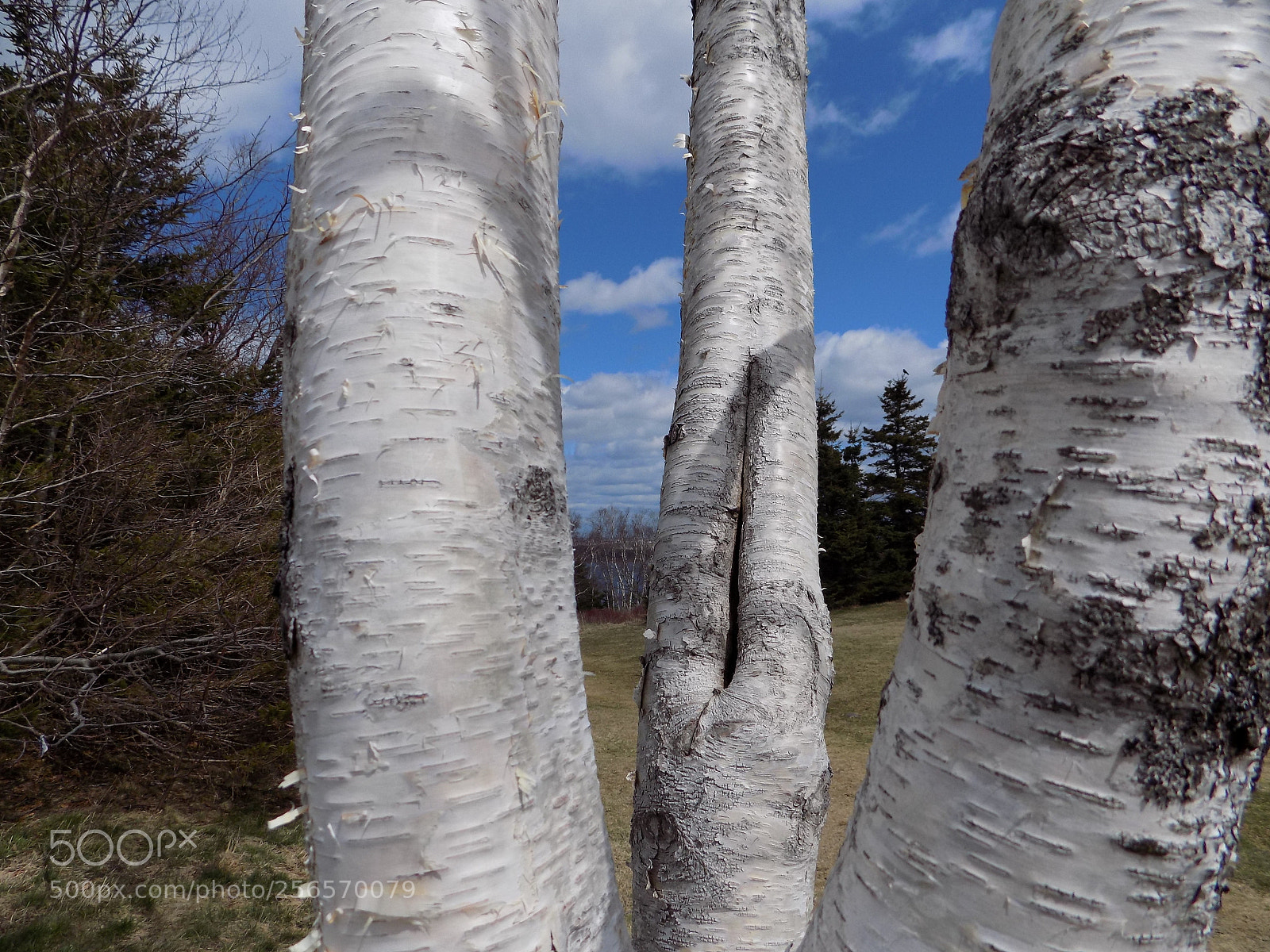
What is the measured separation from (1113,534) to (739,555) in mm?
1252

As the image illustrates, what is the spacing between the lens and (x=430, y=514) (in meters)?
0.80

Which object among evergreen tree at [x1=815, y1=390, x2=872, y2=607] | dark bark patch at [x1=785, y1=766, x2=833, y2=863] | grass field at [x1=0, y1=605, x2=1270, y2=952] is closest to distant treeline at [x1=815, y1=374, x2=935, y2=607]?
evergreen tree at [x1=815, y1=390, x2=872, y2=607]

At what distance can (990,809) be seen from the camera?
1.99 ft

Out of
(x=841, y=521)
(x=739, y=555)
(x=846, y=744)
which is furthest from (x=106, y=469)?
(x=841, y=521)

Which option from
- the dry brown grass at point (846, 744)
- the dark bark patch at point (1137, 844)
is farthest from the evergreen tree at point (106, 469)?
the dark bark patch at point (1137, 844)

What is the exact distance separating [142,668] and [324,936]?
5520 mm

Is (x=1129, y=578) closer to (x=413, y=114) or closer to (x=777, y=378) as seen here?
(x=413, y=114)

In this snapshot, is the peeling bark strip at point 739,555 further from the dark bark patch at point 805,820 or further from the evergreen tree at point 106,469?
the evergreen tree at point 106,469

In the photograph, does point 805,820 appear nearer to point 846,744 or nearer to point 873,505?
point 846,744

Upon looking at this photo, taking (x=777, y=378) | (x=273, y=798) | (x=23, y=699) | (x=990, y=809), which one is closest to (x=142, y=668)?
(x=23, y=699)

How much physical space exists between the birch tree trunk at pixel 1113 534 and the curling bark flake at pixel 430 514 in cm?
43

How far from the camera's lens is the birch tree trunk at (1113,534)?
579 millimetres

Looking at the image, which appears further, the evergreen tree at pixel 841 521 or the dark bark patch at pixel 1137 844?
the evergreen tree at pixel 841 521

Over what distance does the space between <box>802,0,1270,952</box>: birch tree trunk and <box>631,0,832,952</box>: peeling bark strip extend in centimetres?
85
